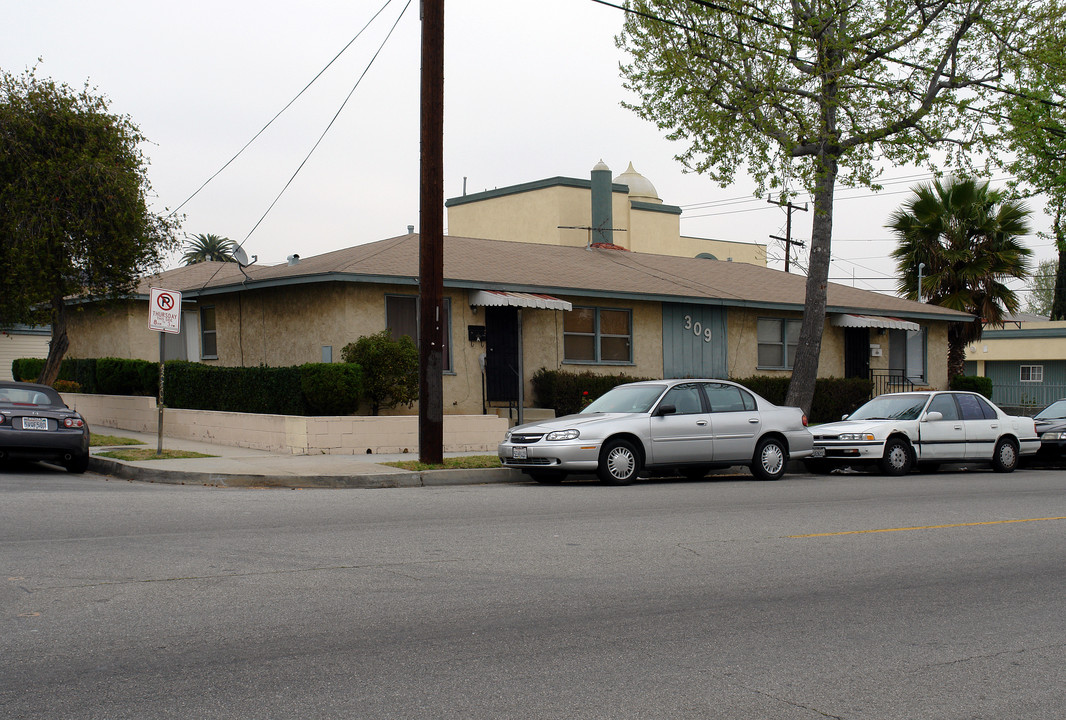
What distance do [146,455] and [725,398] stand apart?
922 cm

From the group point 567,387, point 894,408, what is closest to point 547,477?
point 567,387

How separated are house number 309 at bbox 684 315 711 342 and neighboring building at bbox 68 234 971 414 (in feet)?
0.09

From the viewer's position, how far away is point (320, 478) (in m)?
14.1

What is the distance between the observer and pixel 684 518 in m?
10.9

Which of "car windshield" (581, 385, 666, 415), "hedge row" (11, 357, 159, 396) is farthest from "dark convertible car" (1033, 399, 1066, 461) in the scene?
"hedge row" (11, 357, 159, 396)

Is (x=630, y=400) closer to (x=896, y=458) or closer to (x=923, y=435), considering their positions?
(x=896, y=458)

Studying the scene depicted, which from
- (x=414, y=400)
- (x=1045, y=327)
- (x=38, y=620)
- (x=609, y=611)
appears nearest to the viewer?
(x=38, y=620)

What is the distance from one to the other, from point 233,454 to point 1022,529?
11.9m

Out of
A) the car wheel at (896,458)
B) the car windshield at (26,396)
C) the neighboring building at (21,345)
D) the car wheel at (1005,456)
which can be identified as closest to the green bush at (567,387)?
the car wheel at (896,458)

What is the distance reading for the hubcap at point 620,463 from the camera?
14.6 m

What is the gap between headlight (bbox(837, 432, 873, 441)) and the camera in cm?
1748

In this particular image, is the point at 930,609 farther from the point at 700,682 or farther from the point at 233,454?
the point at 233,454

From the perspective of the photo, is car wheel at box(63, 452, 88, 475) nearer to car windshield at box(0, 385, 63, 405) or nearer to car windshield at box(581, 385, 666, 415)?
car windshield at box(0, 385, 63, 405)

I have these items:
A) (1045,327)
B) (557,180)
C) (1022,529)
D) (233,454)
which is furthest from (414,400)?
(1045,327)
